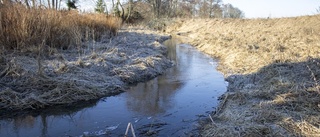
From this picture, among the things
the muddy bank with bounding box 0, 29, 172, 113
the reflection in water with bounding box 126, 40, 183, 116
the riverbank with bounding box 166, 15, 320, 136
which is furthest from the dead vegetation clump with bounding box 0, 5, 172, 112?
the riverbank with bounding box 166, 15, 320, 136

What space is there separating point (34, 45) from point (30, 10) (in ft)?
3.18

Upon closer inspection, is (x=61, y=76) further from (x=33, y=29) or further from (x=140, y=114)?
(x=140, y=114)

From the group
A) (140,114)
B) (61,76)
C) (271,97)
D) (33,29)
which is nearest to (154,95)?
(140,114)

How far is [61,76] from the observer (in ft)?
20.7

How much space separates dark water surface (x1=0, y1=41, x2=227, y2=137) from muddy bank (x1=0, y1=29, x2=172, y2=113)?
360mm

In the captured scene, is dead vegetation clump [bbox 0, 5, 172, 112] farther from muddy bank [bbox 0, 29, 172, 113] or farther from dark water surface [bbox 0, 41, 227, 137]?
dark water surface [bbox 0, 41, 227, 137]

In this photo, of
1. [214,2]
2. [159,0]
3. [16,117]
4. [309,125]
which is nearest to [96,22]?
[16,117]

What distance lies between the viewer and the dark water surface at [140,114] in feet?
14.7

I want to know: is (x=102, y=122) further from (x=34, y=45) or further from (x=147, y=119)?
(x=34, y=45)

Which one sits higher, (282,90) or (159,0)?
(159,0)

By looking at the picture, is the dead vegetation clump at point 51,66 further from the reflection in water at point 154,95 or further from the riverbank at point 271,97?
the riverbank at point 271,97

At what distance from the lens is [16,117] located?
16.3 feet

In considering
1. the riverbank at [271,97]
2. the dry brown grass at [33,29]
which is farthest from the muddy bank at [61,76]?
the riverbank at [271,97]

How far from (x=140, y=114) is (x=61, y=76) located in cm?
223
